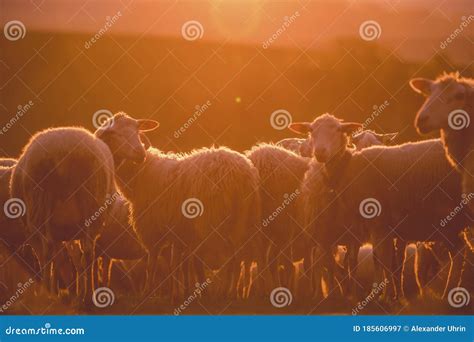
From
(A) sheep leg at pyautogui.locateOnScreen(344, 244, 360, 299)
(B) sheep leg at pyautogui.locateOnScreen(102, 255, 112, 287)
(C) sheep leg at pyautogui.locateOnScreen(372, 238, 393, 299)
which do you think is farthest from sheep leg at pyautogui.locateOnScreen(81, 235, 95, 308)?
(C) sheep leg at pyautogui.locateOnScreen(372, 238, 393, 299)

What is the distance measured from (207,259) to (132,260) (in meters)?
2.50

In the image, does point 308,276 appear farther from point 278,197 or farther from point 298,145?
point 298,145

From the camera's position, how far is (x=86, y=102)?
14688 millimetres

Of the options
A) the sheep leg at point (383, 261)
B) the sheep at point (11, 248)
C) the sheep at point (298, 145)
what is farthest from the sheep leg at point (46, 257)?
the sheep at point (298, 145)

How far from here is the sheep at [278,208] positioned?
12438 millimetres

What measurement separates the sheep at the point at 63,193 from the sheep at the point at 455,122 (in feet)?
14.3

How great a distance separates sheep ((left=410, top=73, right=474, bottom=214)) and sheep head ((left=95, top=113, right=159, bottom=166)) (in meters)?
3.92

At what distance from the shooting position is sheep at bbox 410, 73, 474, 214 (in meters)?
10.9

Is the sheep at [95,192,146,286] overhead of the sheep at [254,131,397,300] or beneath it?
beneath

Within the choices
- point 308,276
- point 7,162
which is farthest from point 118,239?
point 308,276

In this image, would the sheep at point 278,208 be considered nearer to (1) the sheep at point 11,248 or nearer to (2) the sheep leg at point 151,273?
(2) the sheep leg at point 151,273

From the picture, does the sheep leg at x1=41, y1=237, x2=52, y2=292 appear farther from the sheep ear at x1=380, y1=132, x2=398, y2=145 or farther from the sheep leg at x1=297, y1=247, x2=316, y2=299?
the sheep ear at x1=380, y1=132, x2=398, y2=145

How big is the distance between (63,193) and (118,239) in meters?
2.71

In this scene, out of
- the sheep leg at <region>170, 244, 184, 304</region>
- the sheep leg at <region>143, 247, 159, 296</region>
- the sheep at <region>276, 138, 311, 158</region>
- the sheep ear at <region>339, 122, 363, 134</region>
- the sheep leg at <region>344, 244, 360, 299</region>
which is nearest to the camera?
the sheep leg at <region>170, 244, 184, 304</region>
